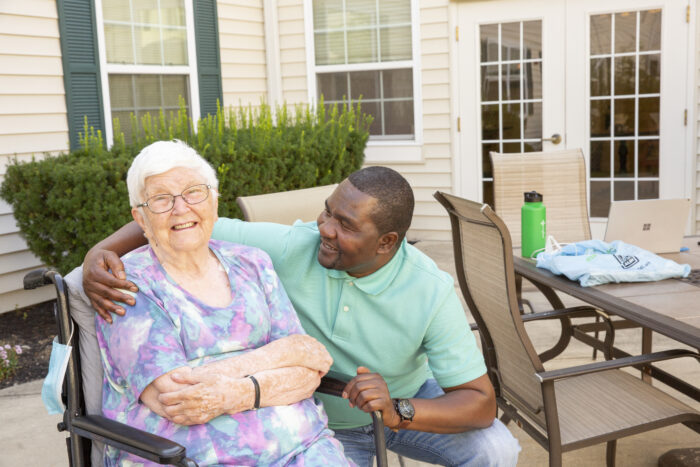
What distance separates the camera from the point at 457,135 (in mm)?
6715

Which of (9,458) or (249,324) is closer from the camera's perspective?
→ (249,324)

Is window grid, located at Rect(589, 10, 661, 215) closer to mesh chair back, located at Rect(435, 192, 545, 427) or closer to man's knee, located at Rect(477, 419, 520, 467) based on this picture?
mesh chair back, located at Rect(435, 192, 545, 427)

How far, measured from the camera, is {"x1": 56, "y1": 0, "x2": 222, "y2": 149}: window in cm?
516

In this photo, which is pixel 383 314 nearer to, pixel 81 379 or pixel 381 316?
pixel 381 316

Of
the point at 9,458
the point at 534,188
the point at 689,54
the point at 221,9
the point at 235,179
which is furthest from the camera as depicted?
the point at 221,9

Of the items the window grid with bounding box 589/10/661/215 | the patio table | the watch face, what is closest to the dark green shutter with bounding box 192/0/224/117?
the window grid with bounding box 589/10/661/215

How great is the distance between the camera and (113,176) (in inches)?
167

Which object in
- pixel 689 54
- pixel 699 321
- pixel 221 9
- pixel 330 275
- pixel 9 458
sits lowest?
pixel 9 458

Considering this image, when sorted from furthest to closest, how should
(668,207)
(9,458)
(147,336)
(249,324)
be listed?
1. (9,458)
2. (668,207)
3. (249,324)
4. (147,336)

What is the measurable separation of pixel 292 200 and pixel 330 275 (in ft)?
3.20

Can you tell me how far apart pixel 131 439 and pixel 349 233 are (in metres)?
0.71

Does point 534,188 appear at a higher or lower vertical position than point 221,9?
lower

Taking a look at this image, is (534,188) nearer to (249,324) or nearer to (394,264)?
(394,264)

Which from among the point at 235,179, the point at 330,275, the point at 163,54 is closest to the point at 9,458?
the point at 330,275
